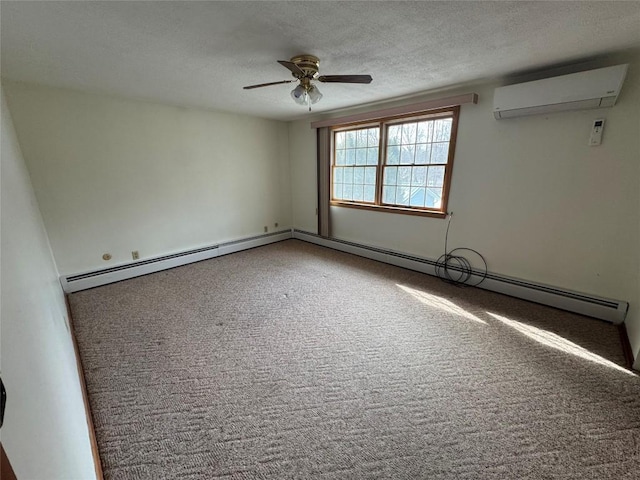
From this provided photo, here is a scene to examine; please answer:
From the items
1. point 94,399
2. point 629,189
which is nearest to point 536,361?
point 629,189

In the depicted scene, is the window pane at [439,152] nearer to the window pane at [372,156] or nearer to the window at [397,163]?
the window at [397,163]

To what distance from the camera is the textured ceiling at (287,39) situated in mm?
1515

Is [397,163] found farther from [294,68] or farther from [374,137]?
[294,68]

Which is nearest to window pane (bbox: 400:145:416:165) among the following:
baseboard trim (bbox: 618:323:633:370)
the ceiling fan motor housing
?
the ceiling fan motor housing

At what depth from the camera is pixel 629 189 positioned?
2.31m

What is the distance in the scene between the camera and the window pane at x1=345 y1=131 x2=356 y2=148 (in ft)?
14.1

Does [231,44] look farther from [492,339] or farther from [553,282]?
[553,282]

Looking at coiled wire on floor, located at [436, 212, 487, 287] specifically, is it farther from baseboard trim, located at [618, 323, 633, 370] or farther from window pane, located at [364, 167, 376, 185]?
window pane, located at [364, 167, 376, 185]

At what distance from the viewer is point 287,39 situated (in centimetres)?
184

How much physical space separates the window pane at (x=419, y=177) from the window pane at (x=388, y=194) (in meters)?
0.32

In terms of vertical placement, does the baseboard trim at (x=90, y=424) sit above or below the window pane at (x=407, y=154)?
below

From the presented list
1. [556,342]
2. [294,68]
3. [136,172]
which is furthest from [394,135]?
[136,172]

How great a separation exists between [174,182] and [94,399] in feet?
9.38

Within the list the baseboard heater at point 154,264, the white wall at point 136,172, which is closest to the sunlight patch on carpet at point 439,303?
the baseboard heater at point 154,264
